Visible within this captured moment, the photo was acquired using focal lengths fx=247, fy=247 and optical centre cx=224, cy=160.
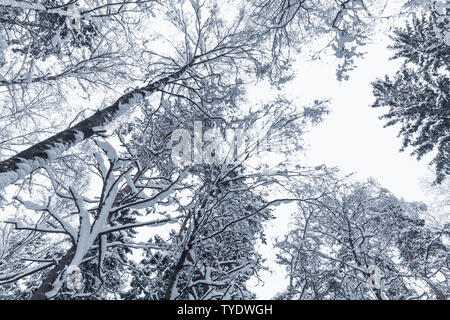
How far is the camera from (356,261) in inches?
279

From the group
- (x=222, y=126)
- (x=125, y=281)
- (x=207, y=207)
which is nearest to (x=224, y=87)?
(x=222, y=126)

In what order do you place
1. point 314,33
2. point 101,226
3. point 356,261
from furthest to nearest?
point 356,261 → point 314,33 → point 101,226

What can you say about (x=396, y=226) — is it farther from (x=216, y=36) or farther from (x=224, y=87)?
(x=216, y=36)

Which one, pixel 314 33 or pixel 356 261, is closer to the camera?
pixel 314 33

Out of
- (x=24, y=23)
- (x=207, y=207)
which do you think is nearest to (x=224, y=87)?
(x=207, y=207)

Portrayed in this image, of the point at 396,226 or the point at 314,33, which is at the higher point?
the point at 314,33

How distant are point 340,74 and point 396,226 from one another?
7766 millimetres

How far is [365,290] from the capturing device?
7.41 meters

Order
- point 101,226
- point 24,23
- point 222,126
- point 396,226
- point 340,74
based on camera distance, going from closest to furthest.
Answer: point 101,226
point 24,23
point 340,74
point 222,126
point 396,226

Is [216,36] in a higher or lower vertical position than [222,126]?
higher
